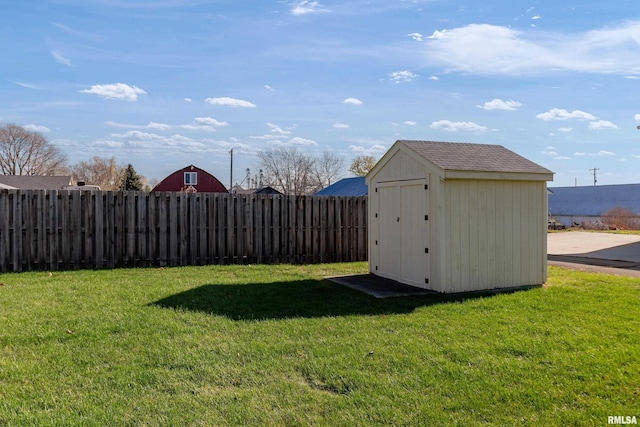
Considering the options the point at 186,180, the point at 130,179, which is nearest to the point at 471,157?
the point at 186,180

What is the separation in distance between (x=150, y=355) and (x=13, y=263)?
702 centimetres

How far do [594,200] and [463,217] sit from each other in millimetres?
51256

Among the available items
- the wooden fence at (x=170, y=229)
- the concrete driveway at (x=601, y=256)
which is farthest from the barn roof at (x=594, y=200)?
the wooden fence at (x=170, y=229)

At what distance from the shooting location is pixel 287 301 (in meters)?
6.73

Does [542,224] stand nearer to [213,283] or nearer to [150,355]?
[213,283]

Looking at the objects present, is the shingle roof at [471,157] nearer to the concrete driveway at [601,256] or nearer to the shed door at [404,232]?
the shed door at [404,232]

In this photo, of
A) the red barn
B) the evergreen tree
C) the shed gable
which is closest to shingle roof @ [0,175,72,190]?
the red barn

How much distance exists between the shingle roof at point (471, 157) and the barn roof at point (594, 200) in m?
46.1

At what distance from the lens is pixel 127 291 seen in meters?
7.35

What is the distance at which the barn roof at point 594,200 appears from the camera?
48906mm

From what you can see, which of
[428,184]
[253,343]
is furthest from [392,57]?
[253,343]

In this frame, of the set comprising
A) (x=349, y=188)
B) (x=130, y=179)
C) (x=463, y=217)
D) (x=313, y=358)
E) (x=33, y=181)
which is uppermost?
(x=130, y=179)

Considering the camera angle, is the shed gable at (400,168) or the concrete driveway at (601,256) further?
the concrete driveway at (601,256)

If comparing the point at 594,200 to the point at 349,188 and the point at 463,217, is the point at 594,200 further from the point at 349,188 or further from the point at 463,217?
the point at 463,217
